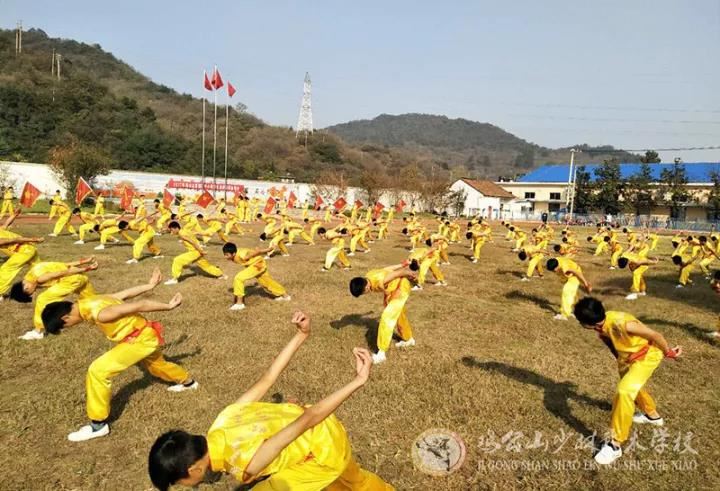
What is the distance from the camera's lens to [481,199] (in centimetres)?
6075

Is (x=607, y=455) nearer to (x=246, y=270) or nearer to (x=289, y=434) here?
(x=289, y=434)

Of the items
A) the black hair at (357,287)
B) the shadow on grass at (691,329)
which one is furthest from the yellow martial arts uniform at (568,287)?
the black hair at (357,287)

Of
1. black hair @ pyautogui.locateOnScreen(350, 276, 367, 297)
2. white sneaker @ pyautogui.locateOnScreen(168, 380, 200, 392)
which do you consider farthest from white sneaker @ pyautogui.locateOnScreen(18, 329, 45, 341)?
black hair @ pyautogui.locateOnScreen(350, 276, 367, 297)

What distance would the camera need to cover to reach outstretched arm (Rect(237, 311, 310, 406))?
3.24m

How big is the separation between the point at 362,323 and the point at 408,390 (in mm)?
3317

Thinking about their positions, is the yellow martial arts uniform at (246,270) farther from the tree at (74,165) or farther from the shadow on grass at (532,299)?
the tree at (74,165)

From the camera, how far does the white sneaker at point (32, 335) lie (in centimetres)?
809

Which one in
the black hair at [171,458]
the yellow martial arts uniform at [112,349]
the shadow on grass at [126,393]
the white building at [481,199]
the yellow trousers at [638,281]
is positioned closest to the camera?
the black hair at [171,458]

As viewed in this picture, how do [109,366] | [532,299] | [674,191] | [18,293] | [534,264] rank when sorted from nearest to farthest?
[109,366] < [18,293] < [532,299] < [534,264] < [674,191]

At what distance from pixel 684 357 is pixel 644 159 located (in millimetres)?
61669

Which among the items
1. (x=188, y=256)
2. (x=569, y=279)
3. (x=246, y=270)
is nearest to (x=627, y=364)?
(x=569, y=279)

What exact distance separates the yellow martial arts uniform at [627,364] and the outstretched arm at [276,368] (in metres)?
3.43

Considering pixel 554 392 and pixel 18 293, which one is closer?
pixel 554 392

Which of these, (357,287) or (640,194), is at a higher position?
(640,194)
